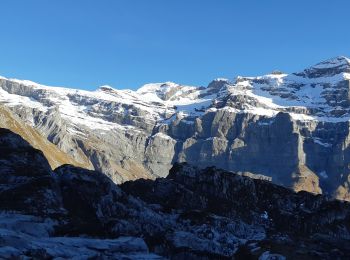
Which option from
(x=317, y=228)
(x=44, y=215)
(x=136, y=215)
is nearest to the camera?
(x=44, y=215)

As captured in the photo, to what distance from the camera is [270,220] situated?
153625 mm

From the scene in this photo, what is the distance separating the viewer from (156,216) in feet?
377

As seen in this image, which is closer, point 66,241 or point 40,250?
point 40,250

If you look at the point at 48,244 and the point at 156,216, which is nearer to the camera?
the point at 48,244

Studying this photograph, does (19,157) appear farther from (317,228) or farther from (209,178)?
(317,228)

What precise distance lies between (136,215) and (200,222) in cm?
1595

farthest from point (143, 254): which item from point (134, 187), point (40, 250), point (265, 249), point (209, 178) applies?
point (209, 178)

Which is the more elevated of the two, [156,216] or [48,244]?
[156,216]

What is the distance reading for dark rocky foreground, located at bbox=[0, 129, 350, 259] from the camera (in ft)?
255

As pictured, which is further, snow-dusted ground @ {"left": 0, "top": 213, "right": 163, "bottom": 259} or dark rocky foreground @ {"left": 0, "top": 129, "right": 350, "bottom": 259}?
dark rocky foreground @ {"left": 0, "top": 129, "right": 350, "bottom": 259}

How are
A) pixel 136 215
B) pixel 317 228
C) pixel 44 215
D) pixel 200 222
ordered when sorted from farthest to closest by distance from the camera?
pixel 317 228, pixel 200 222, pixel 136 215, pixel 44 215

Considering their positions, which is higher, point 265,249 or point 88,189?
point 88,189

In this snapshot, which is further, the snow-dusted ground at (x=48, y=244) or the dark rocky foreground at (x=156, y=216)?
the dark rocky foreground at (x=156, y=216)

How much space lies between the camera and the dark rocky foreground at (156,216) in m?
77.7
